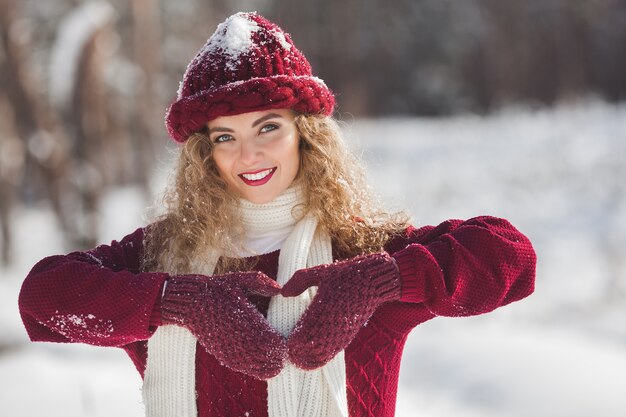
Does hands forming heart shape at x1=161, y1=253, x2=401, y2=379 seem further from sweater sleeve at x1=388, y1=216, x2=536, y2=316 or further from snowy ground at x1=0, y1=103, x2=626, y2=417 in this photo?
snowy ground at x1=0, y1=103, x2=626, y2=417

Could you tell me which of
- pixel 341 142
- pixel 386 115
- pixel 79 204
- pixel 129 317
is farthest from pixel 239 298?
pixel 386 115

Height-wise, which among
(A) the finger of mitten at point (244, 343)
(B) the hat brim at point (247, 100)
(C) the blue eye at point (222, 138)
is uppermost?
(B) the hat brim at point (247, 100)

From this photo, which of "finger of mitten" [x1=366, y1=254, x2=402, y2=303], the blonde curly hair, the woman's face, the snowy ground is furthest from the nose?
the snowy ground

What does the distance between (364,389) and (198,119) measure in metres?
0.75

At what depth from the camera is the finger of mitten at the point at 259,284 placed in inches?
61.9

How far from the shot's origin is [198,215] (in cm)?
182

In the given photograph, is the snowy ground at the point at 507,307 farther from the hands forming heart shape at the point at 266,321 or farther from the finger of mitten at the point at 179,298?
the finger of mitten at the point at 179,298

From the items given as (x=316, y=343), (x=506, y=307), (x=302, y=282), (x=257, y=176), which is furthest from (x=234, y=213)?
(x=506, y=307)

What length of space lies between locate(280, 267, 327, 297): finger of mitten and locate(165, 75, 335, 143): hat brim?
400 millimetres

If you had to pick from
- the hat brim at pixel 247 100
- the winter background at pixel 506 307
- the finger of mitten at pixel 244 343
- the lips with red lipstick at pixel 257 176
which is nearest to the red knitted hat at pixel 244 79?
the hat brim at pixel 247 100

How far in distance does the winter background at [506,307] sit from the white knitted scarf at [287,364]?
34cm

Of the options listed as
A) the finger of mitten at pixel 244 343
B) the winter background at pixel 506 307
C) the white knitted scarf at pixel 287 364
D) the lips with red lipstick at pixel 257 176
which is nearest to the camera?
the finger of mitten at pixel 244 343

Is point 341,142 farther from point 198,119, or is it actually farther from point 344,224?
point 198,119

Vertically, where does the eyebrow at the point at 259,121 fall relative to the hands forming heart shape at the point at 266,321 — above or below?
above
